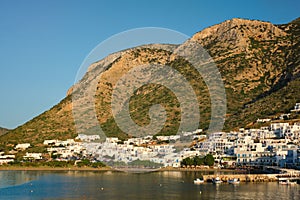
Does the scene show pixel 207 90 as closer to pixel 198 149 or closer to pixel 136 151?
pixel 198 149

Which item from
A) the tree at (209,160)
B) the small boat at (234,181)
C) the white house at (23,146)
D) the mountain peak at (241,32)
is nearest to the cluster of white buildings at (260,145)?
the tree at (209,160)

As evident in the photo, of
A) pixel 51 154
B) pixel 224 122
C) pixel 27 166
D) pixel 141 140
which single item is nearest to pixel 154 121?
pixel 141 140

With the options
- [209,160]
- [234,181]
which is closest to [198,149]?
[209,160]

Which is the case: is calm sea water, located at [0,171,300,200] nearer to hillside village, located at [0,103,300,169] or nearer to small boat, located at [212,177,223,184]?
small boat, located at [212,177,223,184]

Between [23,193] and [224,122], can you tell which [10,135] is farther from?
[23,193]

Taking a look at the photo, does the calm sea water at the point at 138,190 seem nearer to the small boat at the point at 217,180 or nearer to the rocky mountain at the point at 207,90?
the small boat at the point at 217,180

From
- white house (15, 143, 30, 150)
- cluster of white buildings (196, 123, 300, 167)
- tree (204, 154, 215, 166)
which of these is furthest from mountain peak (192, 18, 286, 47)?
white house (15, 143, 30, 150)

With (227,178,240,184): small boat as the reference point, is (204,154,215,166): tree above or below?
above
